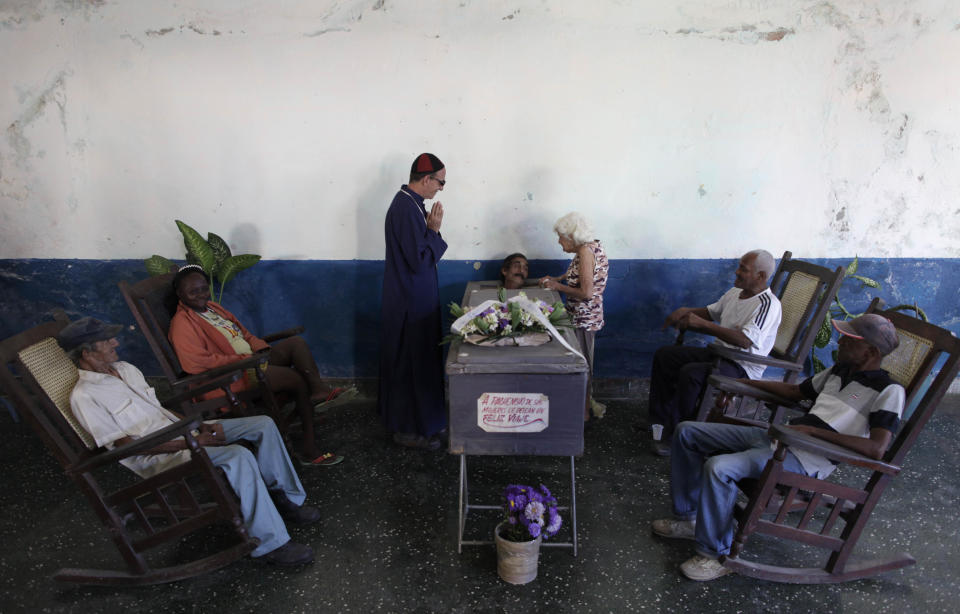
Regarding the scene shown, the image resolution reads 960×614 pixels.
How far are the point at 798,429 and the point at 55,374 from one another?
9.95ft

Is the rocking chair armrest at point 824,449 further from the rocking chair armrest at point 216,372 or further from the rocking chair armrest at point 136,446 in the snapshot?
the rocking chair armrest at point 216,372

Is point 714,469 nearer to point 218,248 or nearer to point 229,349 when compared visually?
point 229,349

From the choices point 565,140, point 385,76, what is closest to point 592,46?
point 565,140

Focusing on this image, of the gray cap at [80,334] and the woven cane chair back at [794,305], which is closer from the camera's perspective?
the gray cap at [80,334]

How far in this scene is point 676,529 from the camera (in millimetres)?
2672

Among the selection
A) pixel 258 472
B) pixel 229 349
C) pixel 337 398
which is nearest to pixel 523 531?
pixel 258 472

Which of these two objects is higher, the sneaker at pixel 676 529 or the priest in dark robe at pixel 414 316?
the priest in dark robe at pixel 414 316

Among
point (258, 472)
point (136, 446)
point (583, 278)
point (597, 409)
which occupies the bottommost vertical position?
point (597, 409)

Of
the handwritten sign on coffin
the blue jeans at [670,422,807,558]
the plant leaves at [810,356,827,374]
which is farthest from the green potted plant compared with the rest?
the plant leaves at [810,356,827,374]

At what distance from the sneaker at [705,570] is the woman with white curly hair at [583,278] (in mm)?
1178

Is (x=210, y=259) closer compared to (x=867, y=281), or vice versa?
(x=210, y=259)

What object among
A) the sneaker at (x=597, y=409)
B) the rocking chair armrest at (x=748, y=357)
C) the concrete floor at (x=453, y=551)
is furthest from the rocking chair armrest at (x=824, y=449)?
the sneaker at (x=597, y=409)

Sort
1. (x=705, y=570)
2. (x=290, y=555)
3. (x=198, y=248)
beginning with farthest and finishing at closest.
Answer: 1. (x=198, y=248)
2. (x=290, y=555)
3. (x=705, y=570)

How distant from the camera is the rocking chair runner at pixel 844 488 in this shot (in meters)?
2.09
